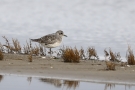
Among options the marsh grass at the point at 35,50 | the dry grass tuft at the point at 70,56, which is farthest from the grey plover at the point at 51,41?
the dry grass tuft at the point at 70,56

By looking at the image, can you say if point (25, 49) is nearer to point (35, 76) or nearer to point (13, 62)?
point (13, 62)

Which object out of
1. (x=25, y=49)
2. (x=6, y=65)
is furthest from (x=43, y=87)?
(x=25, y=49)

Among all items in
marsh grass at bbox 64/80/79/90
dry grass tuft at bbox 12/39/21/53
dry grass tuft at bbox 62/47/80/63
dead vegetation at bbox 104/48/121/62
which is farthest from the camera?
dry grass tuft at bbox 12/39/21/53

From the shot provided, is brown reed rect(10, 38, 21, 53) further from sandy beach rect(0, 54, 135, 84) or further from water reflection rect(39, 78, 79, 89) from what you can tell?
water reflection rect(39, 78, 79, 89)

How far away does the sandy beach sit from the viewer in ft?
34.6

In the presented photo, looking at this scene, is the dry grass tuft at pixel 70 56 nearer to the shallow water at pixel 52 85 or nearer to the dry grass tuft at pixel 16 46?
the dry grass tuft at pixel 16 46

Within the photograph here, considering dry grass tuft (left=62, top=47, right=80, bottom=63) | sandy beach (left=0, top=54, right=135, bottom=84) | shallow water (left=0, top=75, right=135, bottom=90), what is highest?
dry grass tuft (left=62, top=47, right=80, bottom=63)

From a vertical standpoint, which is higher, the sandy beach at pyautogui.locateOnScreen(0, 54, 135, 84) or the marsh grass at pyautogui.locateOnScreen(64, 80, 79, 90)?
the sandy beach at pyautogui.locateOnScreen(0, 54, 135, 84)

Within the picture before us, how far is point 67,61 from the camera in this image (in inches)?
550

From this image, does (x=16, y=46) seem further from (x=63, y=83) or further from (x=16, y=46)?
(x=63, y=83)

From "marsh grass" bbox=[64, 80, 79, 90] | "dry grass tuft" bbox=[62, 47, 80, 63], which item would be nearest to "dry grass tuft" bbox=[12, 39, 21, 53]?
"dry grass tuft" bbox=[62, 47, 80, 63]

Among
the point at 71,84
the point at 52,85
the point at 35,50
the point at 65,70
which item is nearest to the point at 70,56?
the point at 65,70

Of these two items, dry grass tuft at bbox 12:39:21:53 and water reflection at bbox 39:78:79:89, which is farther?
dry grass tuft at bbox 12:39:21:53

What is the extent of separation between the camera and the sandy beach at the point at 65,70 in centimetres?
1055
